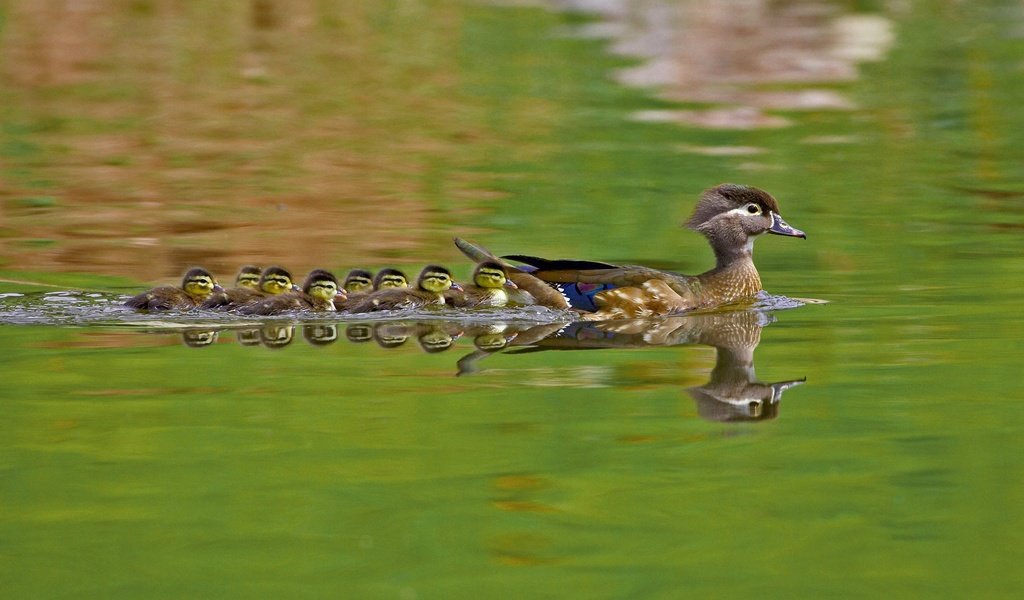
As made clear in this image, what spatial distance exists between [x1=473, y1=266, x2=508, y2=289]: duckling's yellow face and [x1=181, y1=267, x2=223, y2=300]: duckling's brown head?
1.34 meters

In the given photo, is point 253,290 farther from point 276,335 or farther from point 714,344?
point 714,344

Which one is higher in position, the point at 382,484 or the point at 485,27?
the point at 485,27

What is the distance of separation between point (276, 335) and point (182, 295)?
716mm

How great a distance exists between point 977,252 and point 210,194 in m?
5.56

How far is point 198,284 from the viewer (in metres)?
8.72

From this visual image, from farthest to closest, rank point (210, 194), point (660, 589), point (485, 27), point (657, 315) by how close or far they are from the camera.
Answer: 1. point (485, 27)
2. point (210, 194)
3. point (657, 315)
4. point (660, 589)

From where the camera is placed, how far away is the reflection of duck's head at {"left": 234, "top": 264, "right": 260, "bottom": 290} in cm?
913

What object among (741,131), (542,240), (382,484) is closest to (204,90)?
(741,131)

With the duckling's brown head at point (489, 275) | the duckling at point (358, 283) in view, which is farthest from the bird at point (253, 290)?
the duckling's brown head at point (489, 275)

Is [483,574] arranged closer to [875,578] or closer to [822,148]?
[875,578]

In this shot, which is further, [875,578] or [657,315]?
[657,315]

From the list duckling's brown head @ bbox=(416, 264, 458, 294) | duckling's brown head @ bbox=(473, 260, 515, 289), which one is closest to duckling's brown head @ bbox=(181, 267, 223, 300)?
duckling's brown head @ bbox=(416, 264, 458, 294)

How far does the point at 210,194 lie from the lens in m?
12.9

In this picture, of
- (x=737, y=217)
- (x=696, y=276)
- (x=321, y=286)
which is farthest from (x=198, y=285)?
(x=737, y=217)
